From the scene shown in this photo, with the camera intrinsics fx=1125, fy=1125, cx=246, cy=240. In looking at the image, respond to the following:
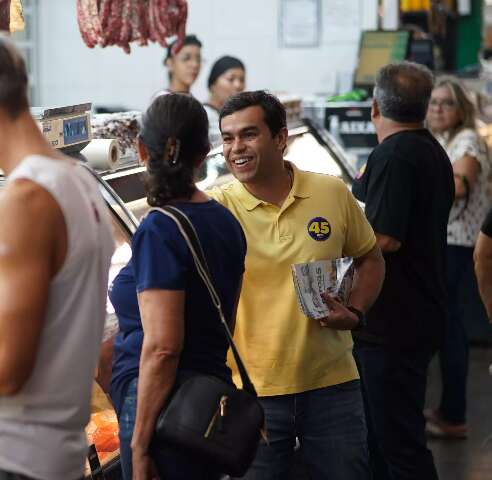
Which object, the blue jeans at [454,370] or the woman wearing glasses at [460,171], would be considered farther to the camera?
the woman wearing glasses at [460,171]

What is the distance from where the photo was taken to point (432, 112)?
6.54 meters

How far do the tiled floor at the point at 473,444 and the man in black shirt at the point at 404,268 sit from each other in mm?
1332

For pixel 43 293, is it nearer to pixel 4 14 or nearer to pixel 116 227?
pixel 116 227

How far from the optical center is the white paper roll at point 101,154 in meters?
4.05

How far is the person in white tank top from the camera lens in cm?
210

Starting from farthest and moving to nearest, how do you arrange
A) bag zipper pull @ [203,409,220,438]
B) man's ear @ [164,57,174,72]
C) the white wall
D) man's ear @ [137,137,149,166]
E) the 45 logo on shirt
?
the white wall, man's ear @ [164,57,174,72], the 45 logo on shirt, man's ear @ [137,137,149,166], bag zipper pull @ [203,409,220,438]

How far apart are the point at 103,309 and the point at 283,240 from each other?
1044mm

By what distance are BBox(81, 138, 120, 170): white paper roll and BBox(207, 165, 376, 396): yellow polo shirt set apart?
2.86 feet

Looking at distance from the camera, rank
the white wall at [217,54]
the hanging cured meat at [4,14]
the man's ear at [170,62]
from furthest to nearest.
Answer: the white wall at [217,54], the man's ear at [170,62], the hanging cured meat at [4,14]

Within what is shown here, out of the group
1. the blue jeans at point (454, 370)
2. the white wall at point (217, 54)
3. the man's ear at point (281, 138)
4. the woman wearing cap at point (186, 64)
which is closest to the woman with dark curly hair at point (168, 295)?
the man's ear at point (281, 138)

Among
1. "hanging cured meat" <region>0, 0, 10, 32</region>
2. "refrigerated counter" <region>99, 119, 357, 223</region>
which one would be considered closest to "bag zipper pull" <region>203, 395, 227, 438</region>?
"refrigerated counter" <region>99, 119, 357, 223</region>

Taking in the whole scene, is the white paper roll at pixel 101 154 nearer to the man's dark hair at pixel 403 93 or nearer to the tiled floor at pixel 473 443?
the man's dark hair at pixel 403 93

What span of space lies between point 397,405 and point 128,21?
9.03 ft

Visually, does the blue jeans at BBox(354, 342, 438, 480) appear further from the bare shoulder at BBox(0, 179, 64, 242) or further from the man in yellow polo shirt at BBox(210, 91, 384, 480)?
the bare shoulder at BBox(0, 179, 64, 242)
